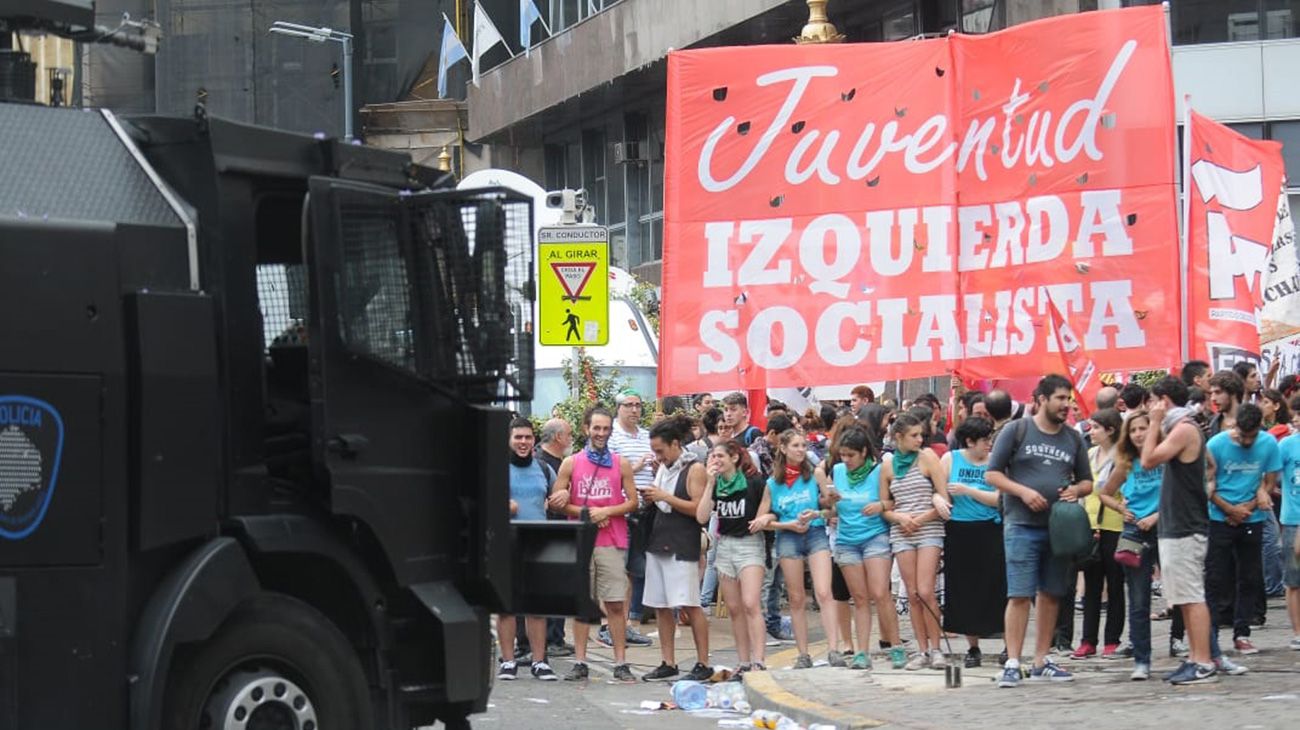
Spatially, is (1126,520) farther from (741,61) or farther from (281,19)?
(281,19)

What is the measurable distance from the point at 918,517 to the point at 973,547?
415 mm

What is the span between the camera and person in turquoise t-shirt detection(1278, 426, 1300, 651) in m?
14.4

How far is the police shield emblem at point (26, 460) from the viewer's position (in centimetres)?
783

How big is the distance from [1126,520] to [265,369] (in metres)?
6.96

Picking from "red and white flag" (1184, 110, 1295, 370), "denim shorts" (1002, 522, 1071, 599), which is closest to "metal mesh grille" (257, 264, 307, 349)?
"denim shorts" (1002, 522, 1071, 599)

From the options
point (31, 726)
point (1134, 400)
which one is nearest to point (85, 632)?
point (31, 726)

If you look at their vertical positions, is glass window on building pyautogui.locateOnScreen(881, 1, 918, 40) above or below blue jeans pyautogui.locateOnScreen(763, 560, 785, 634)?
above

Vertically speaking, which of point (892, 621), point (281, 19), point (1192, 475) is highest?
point (281, 19)

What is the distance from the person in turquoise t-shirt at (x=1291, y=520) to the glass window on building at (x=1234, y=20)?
1684 centimetres

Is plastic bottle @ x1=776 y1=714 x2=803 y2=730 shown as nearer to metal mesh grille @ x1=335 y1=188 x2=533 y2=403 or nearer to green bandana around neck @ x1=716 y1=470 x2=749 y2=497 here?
green bandana around neck @ x1=716 y1=470 x2=749 y2=497

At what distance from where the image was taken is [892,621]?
→ 580 inches

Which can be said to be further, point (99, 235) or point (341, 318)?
point (341, 318)

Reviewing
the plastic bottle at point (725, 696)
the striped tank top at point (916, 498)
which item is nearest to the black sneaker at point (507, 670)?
the plastic bottle at point (725, 696)

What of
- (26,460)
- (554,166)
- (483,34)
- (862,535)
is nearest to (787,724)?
(862,535)
